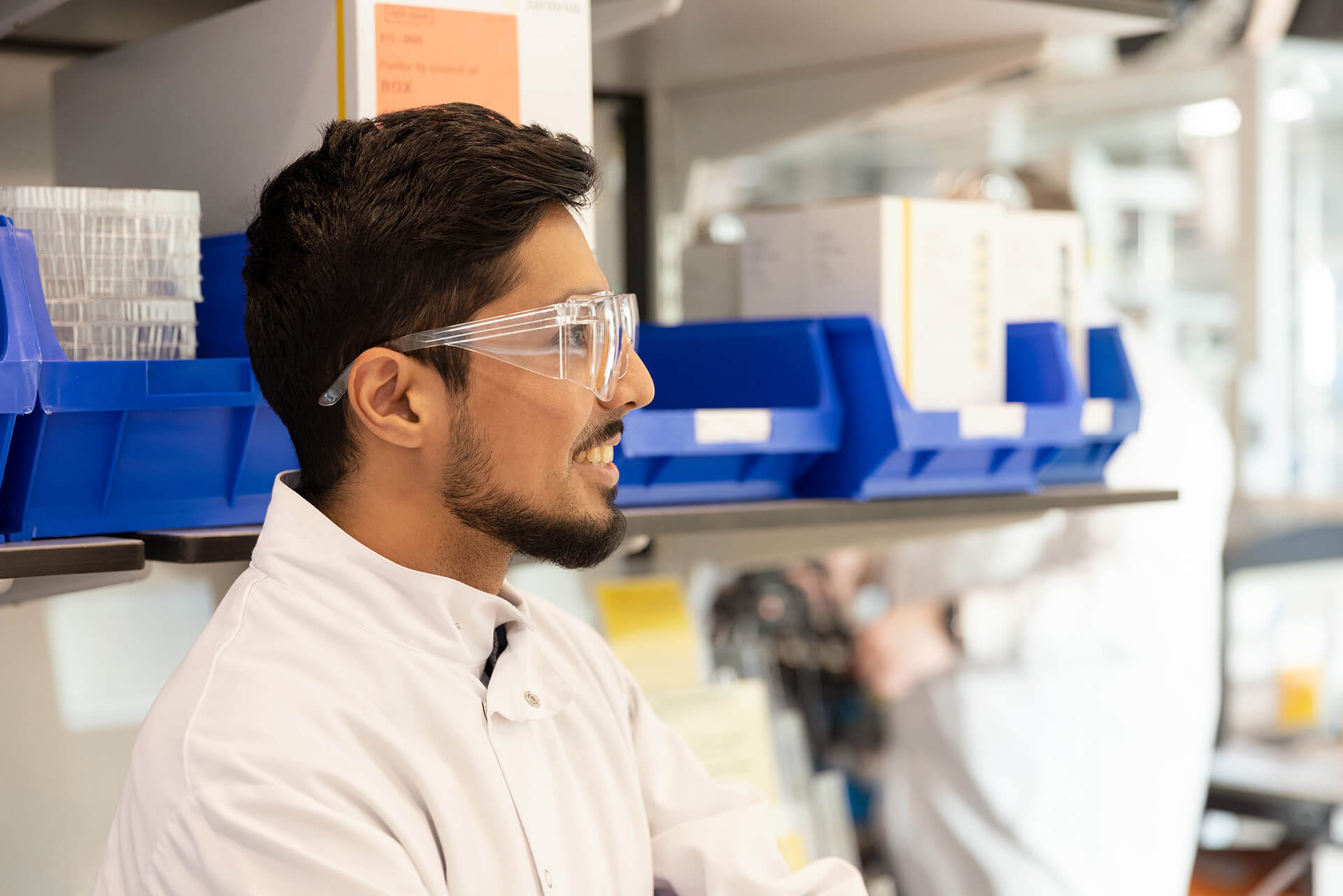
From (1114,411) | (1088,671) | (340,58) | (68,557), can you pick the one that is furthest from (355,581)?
(1088,671)

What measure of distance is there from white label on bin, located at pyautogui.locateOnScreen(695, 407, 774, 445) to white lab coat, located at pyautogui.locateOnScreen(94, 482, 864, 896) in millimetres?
287

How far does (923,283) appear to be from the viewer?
1.55 metres

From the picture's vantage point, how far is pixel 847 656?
308cm

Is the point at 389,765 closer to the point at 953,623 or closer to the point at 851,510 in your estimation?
the point at 851,510

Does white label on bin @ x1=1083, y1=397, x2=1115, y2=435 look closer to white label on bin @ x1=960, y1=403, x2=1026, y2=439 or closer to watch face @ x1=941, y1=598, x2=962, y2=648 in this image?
white label on bin @ x1=960, y1=403, x2=1026, y2=439

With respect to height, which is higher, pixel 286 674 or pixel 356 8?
pixel 356 8

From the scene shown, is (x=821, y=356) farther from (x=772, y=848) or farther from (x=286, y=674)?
(x=286, y=674)

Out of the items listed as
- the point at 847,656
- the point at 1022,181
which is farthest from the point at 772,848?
the point at 847,656

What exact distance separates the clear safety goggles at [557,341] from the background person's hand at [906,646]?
125 cm

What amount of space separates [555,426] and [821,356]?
51 cm

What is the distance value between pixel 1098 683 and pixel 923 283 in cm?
104

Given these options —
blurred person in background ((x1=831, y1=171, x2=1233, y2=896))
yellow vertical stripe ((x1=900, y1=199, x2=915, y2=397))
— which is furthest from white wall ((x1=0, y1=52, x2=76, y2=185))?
blurred person in background ((x1=831, y1=171, x2=1233, y2=896))

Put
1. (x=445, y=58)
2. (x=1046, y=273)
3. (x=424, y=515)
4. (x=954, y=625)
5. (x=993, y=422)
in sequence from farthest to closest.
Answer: (x=954, y=625) < (x=1046, y=273) < (x=993, y=422) < (x=445, y=58) < (x=424, y=515)

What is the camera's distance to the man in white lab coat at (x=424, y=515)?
0.89 metres
